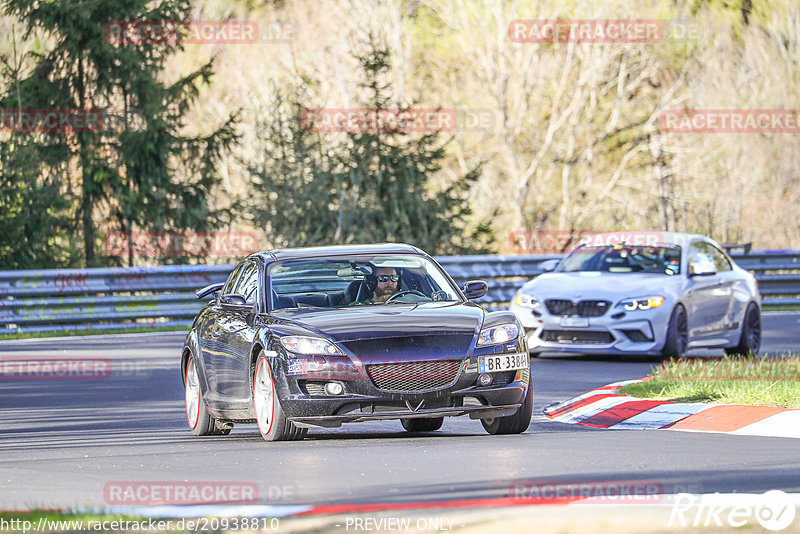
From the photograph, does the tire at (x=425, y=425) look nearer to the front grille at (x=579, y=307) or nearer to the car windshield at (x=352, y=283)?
the car windshield at (x=352, y=283)

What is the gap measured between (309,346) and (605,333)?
7.68 metres

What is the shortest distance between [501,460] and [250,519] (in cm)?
253

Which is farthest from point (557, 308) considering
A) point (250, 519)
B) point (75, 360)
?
point (250, 519)

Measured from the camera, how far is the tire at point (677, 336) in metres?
17.0

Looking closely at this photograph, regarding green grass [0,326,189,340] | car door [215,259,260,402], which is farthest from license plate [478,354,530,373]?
green grass [0,326,189,340]

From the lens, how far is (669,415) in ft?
37.7

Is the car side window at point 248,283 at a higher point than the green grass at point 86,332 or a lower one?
higher

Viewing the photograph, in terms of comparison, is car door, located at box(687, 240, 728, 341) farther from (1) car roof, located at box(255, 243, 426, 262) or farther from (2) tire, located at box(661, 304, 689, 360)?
(1) car roof, located at box(255, 243, 426, 262)

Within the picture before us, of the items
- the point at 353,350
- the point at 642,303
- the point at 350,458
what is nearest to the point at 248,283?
the point at 353,350

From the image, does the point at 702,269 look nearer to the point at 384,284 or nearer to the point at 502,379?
the point at 384,284

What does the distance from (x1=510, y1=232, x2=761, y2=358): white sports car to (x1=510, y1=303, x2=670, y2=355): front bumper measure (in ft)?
0.04

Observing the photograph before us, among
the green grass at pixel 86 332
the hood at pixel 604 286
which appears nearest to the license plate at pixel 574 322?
the hood at pixel 604 286

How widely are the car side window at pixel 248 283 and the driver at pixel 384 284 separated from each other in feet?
3.07

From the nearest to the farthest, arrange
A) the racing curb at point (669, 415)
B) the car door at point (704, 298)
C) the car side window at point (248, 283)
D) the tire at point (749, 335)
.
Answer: the racing curb at point (669, 415) < the car side window at point (248, 283) < the car door at point (704, 298) < the tire at point (749, 335)
